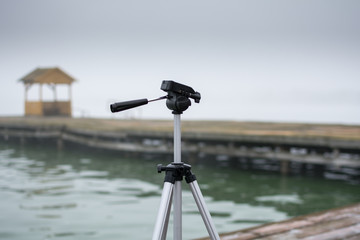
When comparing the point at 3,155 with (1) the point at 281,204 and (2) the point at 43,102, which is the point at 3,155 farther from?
(1) the point at 281,204

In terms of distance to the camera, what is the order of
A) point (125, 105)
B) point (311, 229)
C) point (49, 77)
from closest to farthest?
point (125, 105) → point (311, 229) → point (49, 77)

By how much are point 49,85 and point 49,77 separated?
482 mm

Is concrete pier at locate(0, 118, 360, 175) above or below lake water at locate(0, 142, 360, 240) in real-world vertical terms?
above

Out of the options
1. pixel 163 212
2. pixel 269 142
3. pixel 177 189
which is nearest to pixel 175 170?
pixel 177 189

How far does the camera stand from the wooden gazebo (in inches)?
1005

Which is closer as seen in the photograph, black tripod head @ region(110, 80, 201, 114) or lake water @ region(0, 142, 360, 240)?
black tripod head @ region(110, 80, 201, 114)

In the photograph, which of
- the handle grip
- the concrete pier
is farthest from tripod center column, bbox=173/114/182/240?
the concrete pier

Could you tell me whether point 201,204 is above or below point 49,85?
below

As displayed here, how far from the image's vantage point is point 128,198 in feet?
29.3

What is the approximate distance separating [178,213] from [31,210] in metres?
6.16

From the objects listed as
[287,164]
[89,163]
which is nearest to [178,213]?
[287,164]

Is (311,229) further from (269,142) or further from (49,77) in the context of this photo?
(49,77)

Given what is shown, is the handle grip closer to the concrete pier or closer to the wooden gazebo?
the concrete pier

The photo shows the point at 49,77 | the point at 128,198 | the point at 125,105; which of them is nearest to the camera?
the point at 125,105
